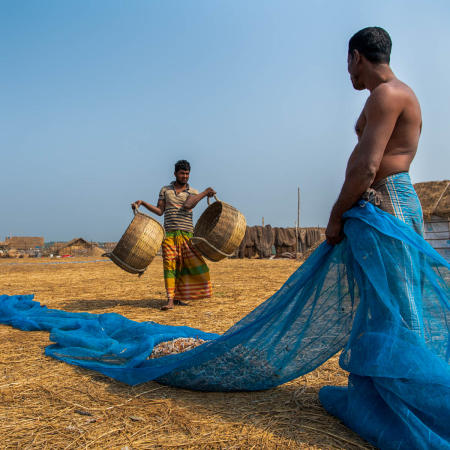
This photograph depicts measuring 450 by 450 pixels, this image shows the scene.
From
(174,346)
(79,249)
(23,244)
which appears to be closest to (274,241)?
(79,249)

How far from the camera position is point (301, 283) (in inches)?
86.8

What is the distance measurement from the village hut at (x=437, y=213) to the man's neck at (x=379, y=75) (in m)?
12.4

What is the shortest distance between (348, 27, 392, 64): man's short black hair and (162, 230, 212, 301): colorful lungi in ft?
13.5

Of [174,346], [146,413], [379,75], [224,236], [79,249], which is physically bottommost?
[146,413]

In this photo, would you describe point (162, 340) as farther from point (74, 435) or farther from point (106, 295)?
point (106, 295)

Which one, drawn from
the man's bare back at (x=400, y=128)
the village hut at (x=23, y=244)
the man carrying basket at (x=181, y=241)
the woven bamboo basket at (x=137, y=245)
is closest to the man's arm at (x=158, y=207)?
the man carrying basket at (x=181, y=241)

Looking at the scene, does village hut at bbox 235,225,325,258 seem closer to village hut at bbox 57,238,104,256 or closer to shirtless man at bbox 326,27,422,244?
village hut at bbox 57,238,104,256

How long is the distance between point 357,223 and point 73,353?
7.50 feet

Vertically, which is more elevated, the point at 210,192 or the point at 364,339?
the point at 210,192

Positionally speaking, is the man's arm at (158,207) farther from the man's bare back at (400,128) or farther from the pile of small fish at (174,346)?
the man's bare back at (400,128)

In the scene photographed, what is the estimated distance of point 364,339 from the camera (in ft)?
5.92

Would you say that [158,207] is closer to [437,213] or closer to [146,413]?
[146,413]

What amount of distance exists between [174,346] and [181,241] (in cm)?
310

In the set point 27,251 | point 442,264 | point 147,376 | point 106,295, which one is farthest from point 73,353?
point 27,251
